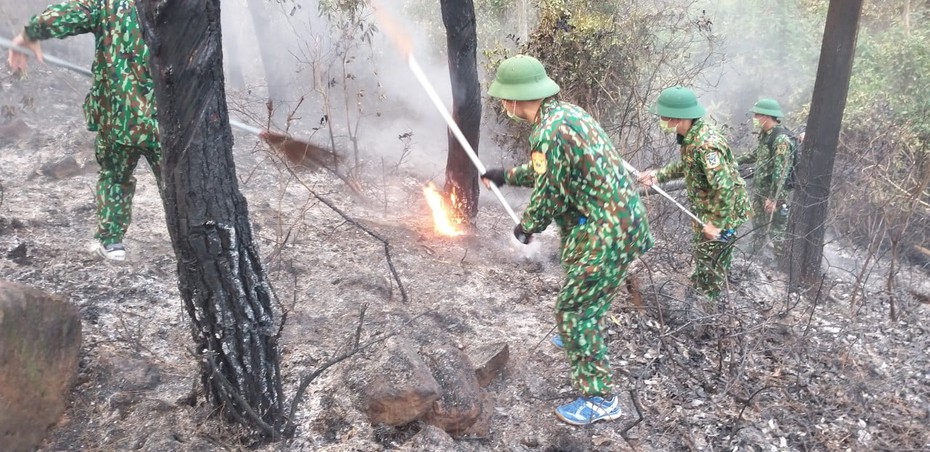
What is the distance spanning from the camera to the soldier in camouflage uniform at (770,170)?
5.87 meters

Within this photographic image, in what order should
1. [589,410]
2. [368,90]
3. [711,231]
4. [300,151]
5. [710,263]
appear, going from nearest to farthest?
[589,410] < [711,231] < [710,263] < [300,151] < [368,90]

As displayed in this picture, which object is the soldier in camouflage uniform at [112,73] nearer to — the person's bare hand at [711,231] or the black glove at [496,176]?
the black glove at [496,176]

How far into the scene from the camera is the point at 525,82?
3.09m

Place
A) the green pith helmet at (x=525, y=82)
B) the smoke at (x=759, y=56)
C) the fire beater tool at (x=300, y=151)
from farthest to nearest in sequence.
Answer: the smoke at (x=759, y=56), the fire beater tool at (x=300, y=151), the green pith helmet at (x=525, y=82)

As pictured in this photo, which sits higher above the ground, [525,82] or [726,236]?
[525,82]

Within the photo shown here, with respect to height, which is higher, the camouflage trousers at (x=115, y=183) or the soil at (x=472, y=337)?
the camouflage trousers at (x=115, y=183)

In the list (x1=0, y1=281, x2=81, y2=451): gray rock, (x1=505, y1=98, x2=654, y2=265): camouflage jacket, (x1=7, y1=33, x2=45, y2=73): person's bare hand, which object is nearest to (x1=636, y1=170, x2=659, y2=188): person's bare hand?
(x1=505, y1=98, x2=654, y2=265): camouflage jacket

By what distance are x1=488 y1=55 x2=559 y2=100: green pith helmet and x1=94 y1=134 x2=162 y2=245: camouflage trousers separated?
239cm

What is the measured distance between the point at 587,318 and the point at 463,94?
3035mm

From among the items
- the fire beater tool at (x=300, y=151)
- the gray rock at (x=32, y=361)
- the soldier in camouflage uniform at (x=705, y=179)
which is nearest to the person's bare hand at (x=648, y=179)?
the soldier in camouflage uniform at (x=705, y=179)

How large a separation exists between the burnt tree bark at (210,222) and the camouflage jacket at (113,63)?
1701mm

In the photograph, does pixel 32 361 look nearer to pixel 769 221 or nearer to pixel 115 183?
pixel 115 183

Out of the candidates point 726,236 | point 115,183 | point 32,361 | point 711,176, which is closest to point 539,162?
point 711,176

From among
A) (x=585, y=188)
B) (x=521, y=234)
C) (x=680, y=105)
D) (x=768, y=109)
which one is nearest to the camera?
(x=585, y=188)
